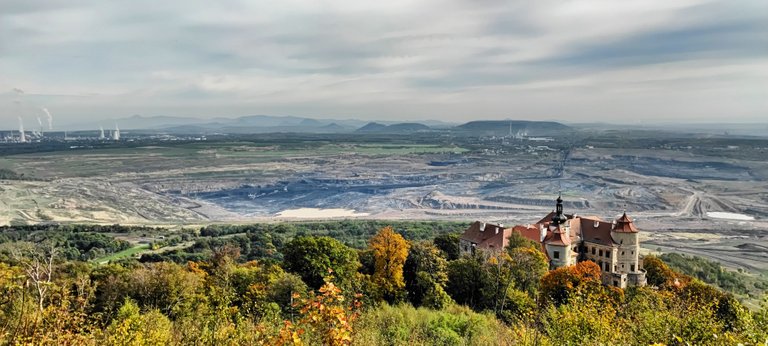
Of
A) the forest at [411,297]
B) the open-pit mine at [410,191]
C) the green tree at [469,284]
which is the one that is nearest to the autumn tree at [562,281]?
the forest at [411,297]

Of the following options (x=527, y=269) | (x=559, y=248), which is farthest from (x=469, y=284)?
(x=559, y=248)

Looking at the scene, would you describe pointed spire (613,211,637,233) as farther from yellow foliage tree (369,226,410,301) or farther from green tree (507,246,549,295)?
yellow foliage tree (369,226,410,301)

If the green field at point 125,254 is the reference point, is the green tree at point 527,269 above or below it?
above

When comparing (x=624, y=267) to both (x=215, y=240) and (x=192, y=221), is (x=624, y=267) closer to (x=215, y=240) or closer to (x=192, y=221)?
(x=215, y=240)

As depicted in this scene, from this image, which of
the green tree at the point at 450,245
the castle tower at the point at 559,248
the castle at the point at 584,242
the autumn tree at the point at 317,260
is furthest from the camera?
the green tree at the point at 450,245

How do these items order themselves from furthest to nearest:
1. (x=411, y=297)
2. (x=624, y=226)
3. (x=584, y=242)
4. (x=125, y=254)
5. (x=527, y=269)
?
(x=125, y=254)
(x=584, y=242)
(x=624, y=226)
(x=527, y=269)
(x=411, y=297)

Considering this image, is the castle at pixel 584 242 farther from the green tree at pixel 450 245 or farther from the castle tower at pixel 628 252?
the green tree at pixel 450 245

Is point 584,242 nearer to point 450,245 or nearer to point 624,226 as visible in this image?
point 624,226
